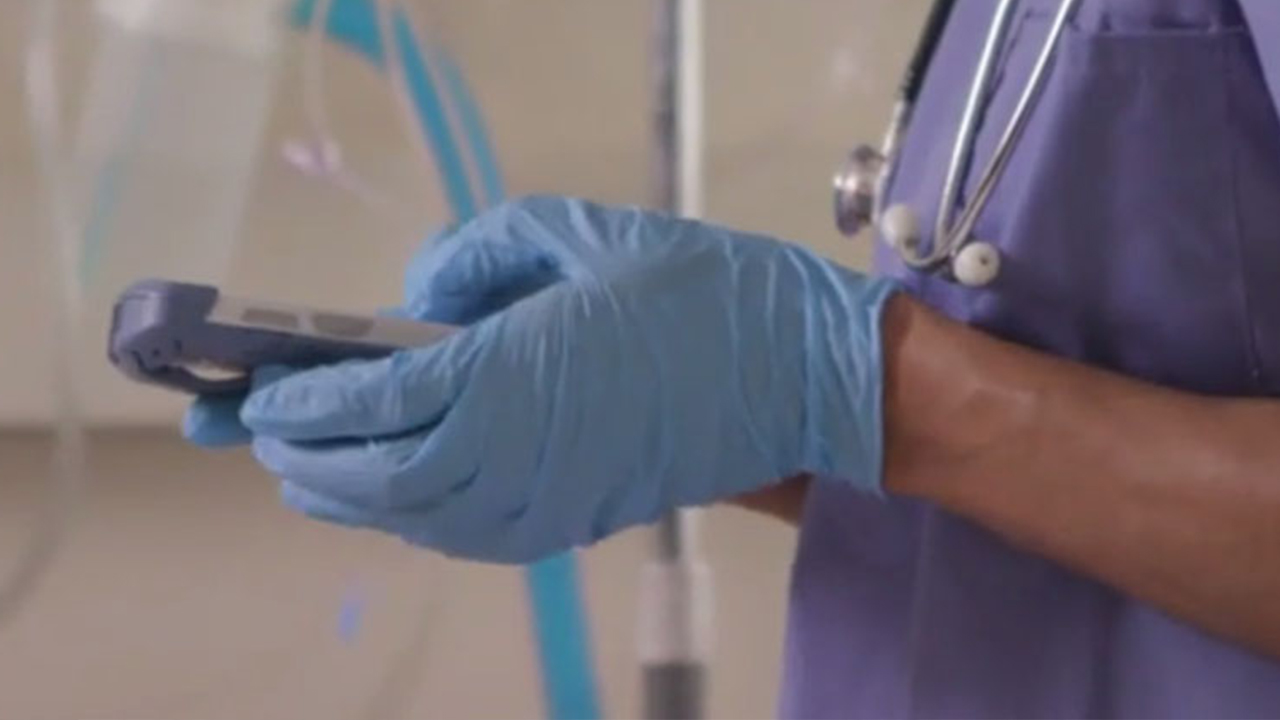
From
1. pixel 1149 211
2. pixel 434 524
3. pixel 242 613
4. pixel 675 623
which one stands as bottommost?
pixel 242 613

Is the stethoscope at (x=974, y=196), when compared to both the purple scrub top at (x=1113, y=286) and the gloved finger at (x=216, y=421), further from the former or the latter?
the gloved finger at (x=216, y=421)

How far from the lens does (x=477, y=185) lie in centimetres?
124

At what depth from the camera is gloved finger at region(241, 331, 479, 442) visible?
0.65 meters

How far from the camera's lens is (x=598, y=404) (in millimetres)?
666

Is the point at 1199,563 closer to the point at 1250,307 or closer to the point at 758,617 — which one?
the point at 1250,307

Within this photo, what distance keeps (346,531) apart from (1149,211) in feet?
2.38

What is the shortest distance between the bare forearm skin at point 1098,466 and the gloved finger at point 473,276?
0.16m

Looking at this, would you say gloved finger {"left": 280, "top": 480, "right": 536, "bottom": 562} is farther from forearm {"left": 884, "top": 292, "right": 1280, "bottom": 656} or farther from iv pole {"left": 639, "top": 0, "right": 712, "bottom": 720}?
iv pole {"left": 639, "top": 0, "right": 712, "bottom": 720}

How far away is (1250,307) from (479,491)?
322 mm

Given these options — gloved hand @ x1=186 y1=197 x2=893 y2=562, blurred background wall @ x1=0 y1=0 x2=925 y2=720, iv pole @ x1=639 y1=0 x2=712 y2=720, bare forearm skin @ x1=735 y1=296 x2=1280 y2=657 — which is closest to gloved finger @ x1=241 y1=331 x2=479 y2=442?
gloved hand @ x1=186 y1=197 x2=893 y2=562

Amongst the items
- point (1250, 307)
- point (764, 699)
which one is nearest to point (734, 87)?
point (764, 699)

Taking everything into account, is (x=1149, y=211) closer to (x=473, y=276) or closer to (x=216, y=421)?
(x=473, y=276)

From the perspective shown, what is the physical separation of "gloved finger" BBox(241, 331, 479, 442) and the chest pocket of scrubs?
→ 0.24 metres

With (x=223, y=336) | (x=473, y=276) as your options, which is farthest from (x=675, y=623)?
(x=223, y=336)
